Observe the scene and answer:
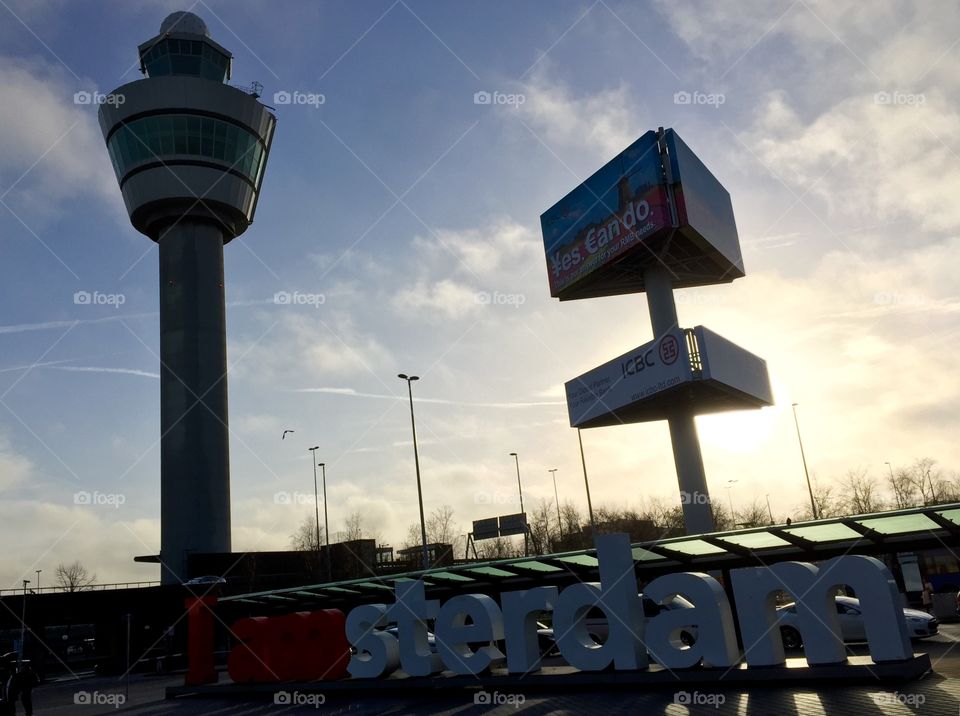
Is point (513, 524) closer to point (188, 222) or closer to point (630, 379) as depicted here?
point (188, 222)

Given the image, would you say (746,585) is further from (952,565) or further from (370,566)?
(370,566)

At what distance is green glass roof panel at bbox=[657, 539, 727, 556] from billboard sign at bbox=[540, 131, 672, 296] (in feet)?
47.6

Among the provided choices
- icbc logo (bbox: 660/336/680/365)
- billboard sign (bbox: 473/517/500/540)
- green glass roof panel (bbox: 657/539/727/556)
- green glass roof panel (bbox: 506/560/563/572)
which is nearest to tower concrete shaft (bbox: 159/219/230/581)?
billboard sign (bbox: 473/517/500/540)

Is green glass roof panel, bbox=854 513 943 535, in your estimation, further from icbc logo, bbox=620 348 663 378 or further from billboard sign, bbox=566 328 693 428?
icbc logo, bbox=620 348 663 378

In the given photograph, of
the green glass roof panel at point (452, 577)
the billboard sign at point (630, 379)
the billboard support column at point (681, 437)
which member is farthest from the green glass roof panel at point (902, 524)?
the billboard support column at point (681, 437)

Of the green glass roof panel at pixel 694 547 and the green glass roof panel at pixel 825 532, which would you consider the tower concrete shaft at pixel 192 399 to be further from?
the green glass roof panel at pixel 825 532

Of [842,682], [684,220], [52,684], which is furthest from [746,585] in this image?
[52,684]

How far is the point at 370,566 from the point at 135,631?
23.2m

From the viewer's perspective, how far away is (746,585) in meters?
17.0

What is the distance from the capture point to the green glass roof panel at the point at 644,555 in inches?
807

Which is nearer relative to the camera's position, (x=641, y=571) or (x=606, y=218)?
(x=641, y=571)

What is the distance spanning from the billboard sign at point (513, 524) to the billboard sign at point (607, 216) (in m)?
38.7

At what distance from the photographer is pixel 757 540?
1986cm

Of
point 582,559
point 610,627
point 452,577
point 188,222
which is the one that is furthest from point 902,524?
point 188,222
